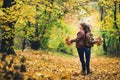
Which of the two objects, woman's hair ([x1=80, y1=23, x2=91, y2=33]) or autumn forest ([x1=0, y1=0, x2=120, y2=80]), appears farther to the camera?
woman's hair ([x1=80, y1=23, x2=91, y2=33])

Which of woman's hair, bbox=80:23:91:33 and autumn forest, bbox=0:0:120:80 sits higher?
woman's hair, bbox=80:23:91:33

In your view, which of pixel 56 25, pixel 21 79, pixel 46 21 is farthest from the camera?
pixel 56 25

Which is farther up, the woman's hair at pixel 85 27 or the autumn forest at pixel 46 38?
the woman's hair at pixel 85 27

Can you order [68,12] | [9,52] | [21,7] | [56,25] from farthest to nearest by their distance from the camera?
[56,25] → [68,12] → [9,52] → [21,7]

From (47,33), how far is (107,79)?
1817 cm

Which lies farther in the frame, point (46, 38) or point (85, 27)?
point (46, 38)

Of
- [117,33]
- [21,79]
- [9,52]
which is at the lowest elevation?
[117,33]

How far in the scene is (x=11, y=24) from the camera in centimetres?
1540

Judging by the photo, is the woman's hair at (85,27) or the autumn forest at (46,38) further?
the woman's hair at (85,27)

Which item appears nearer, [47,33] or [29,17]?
[29,17]

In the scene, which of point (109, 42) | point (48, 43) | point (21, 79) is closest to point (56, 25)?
point (48, 43)

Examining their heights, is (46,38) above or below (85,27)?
below

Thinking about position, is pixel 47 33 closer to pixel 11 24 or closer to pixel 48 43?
pixel 48 43

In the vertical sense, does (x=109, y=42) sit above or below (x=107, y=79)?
below
